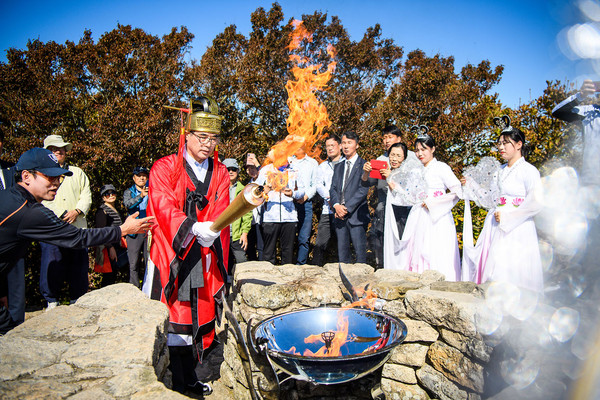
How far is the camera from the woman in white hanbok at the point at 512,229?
3.94 m

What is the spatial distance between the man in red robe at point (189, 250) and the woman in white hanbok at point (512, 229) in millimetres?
3039

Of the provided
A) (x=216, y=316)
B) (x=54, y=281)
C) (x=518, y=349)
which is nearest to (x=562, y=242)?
(x=518, y=349)

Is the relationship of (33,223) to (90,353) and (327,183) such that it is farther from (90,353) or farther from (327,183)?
(327,183)

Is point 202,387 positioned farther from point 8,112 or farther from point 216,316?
point 8,112

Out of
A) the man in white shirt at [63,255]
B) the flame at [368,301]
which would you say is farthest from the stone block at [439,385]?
the man in white shirt at [63,255]

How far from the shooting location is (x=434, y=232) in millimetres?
4637

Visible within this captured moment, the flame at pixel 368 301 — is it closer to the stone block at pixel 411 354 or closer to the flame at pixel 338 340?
the flame at pixel 338 340

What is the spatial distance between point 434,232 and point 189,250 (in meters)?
3.08

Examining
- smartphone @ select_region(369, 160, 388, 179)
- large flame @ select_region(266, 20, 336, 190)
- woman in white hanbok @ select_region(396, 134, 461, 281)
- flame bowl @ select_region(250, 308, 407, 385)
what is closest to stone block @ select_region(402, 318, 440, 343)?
flame bowl @ select_region(250, 308, 407, 385)

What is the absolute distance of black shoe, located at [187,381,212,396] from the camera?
3656mm

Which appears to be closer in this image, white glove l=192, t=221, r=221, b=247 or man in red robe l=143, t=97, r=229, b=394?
white glove l=192, t=221, r=221, b=247

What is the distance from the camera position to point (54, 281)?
5.24m

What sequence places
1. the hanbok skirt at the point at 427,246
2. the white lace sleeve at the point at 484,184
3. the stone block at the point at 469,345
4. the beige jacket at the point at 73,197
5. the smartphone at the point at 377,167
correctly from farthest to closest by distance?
1. the beige jacket at the point at 73,197
2. the smartphone at the point at 377,167
3. the hanbok skirt at the point at 427,246
4. the white lace sleeve at the point at 484,184
5. the stone block at the point at 469,345

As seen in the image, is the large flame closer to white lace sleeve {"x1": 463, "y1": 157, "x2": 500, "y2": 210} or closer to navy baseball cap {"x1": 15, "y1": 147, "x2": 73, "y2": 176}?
navy baseball cap {"x1": 15, "y1": 147, "x2": 73, "y2": 176}
